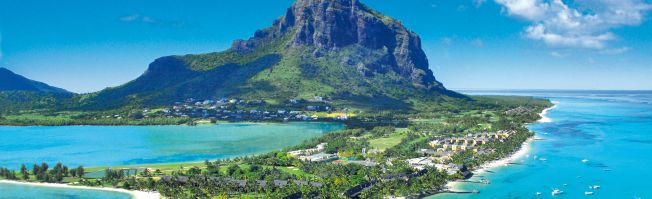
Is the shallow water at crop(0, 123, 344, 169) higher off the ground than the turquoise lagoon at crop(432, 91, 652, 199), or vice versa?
the shallow water at crop(0, 123, 344, 169)

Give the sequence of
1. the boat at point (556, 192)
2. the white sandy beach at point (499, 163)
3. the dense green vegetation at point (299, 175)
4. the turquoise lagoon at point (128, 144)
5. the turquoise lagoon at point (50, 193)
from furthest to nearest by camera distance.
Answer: the turquoise lagoon at point (128, 144)
the white sandy beach at point (499, 163)
the boat at point (556, 192)
the turquoise lagoon at point (50, 193)
the dense green vegetation at point (299, 175)

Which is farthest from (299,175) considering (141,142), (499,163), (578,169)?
(141,142)

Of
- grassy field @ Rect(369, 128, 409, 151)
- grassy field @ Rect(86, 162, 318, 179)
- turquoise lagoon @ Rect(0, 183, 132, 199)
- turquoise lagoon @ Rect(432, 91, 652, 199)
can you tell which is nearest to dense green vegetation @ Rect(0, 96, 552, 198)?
grassy field @ Rect(86, 162, 318, 179)

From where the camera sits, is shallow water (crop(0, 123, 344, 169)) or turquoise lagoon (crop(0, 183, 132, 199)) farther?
shallow water (crop(0, 123, 344, 169))

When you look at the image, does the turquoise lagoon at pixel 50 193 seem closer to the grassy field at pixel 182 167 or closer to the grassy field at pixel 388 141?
the grassy field at pixel 182 167

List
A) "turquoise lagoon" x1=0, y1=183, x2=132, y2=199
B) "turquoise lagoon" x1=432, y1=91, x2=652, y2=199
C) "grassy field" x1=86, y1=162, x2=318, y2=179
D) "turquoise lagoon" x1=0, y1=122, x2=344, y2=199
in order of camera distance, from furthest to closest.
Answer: "turquoise lagoon" x1=0, y1=122, x2=344, y2=199 → "grassy field" x1=86, y1=162, x2=318, y2=179 → "turquoise lagoon" x1=432, y1=91, x2=652, y2=199 → "turquoise lagoon" x1=0, y1=183, x2=132, y2=199

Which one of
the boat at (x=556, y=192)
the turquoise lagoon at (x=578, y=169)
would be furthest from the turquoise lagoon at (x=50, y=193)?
the boat at (x=556, y=192)

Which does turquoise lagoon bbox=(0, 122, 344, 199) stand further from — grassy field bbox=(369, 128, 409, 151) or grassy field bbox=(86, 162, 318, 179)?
grassy field bbox=(369, 128, 409, 151)

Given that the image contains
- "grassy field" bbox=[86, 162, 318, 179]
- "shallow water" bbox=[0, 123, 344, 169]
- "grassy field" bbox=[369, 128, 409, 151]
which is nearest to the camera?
"grassy field" bbox=[86, 162, 318, 179]

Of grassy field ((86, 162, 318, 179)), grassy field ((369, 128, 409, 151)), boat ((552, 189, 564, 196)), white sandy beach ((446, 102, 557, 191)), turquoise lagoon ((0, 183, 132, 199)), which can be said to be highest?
grassy field ((369, 128, 409, 151))

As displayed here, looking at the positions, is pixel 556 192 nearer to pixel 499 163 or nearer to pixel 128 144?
pixel 499 163
